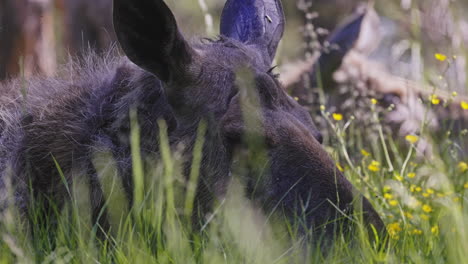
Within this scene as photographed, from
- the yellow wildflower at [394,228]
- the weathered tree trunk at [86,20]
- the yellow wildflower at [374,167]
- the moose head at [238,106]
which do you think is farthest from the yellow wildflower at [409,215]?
the weathered tree trunk at [86,20]

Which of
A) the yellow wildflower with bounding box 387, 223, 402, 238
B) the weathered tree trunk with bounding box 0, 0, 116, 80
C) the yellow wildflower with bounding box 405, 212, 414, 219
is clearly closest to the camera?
the yellow wildflower with bounding box 387, 223, 402, 238

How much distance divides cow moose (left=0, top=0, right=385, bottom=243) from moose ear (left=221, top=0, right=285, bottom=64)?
31cm

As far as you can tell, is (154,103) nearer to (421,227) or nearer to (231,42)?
(231,42)

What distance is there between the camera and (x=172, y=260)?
3.09 m

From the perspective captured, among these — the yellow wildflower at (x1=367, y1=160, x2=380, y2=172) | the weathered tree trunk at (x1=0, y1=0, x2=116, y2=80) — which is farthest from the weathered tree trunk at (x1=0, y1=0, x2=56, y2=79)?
the yellow wildflower at (x1=367, y1=160, x2=380, y2=172)

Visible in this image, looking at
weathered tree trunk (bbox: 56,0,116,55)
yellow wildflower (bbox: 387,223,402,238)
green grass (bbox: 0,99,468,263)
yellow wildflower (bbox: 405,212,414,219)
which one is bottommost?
yellow wildflower (bbox: 405,212,414,219)

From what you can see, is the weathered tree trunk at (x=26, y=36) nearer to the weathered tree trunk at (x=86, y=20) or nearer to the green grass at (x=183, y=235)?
the weathered tree trunk at (x=86, y=20)

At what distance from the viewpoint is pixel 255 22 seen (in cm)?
A: 483

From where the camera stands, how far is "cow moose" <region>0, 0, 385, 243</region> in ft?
12.2

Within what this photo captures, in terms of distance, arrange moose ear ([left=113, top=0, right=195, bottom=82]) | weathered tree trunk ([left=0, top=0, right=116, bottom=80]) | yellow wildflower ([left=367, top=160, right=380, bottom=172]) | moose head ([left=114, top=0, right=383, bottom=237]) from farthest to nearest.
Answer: weathered tree trunk ([left=0, top=0, right=116, bottom=80])
yellow wildflower ([left=367, top=160, right=380, bottom=172])
moose ear ([left=113, top=0, right=195, bottom=82])
moose head ([left=114, top=0, right=383, bottom=237])

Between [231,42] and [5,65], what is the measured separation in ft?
14.6

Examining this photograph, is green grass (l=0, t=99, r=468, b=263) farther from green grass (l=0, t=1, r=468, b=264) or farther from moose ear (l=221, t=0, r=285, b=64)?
moose ear (l=221, t=0, r=285, b=64)

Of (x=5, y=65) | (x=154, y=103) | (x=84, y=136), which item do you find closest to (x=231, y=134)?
(x=154, y=103)

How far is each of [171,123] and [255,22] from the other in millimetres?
1173
